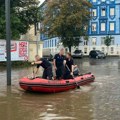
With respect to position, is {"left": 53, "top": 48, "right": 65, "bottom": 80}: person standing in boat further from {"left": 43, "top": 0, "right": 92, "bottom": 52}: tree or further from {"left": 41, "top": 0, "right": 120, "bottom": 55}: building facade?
{"left": 41, "top": 0, "right": 120, "bottom": 55}: building facade

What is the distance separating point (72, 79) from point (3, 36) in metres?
16.9

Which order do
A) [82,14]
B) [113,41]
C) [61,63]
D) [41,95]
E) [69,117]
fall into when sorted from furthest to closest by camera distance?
[113,41], [82,14], [61,63], [41,95], [69,117]

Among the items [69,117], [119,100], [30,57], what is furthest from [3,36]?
[69,117]

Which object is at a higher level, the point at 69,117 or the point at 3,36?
the point at 3,36

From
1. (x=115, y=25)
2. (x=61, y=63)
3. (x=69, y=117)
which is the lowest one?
(x=69, y=117)

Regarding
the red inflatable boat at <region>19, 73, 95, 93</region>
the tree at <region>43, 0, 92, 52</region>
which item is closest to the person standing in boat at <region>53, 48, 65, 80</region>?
the red inflatable boat at <region>19, 73, 95, 93</region>

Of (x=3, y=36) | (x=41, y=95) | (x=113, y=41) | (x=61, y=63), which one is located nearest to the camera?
(x=41, y=95)

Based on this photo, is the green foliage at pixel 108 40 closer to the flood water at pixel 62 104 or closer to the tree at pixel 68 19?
the tree at pixel 68 19

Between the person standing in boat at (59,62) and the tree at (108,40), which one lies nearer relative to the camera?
the person standing in boat at (59,62)

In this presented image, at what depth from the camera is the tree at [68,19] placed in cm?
6962

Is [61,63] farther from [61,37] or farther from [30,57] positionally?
[61,37]

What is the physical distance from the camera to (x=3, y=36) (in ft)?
110

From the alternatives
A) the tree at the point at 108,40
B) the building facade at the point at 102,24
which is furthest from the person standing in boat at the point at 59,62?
the building facade at the point at 102,24

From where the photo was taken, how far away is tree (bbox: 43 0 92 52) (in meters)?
69.6
